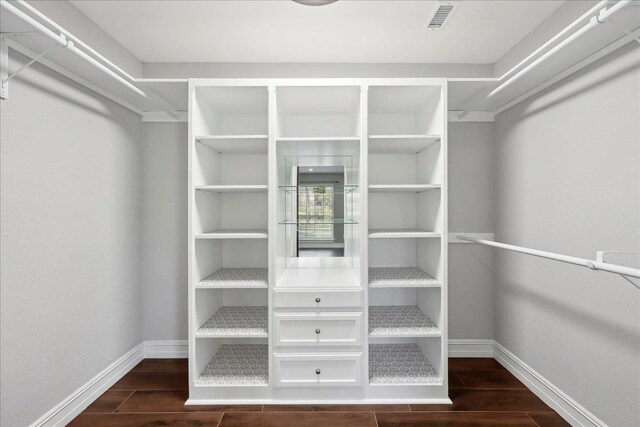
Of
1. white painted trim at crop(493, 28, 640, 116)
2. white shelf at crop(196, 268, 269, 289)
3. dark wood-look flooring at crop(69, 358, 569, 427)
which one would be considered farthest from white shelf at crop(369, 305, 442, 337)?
white painted trim at crop(493, 28, 640, 116)

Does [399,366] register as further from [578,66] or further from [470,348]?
[578,66]

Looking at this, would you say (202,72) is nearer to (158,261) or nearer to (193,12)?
(193,12)

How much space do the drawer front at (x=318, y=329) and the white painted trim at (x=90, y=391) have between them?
1331 mm

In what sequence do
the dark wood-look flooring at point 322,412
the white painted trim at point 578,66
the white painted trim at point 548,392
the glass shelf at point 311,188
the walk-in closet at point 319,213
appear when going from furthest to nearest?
1. the glass shelf at point 311,188
2. the dark wood-look flooring at point 322,412
3. the white painted trim at point 548,392
4. the walk-in closet at point 319,213
5. the white painted trim at point 578,66

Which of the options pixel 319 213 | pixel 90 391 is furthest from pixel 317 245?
pixel 90 391

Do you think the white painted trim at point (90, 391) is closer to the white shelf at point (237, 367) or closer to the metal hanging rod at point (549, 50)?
the white shelf at point (237, 367)

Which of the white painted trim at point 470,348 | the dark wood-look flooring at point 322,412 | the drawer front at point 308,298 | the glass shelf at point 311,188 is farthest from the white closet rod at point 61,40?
the white painted trim at point 470,348

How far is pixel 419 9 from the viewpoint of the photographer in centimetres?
219

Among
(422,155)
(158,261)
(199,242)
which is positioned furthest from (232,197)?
(422,155)

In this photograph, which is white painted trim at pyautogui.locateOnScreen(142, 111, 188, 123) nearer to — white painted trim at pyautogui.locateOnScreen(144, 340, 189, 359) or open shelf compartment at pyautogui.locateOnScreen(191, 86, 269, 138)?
open shelf compartment at pyautogui.locateOnScreen(191, 86, 269, 138)

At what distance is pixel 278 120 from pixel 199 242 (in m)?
1.06

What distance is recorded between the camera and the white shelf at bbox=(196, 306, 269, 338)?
2457mm

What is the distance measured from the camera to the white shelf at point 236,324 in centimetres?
246

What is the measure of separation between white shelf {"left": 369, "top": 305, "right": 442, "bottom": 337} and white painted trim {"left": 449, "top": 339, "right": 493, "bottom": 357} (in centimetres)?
56
